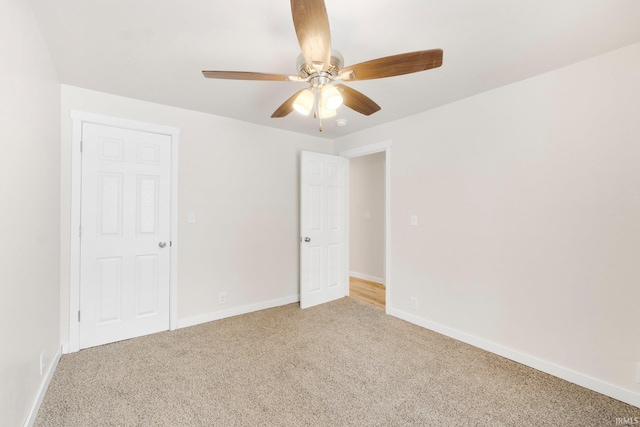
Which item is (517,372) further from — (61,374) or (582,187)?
(61,374)

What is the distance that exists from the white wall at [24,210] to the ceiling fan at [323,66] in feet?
3.02

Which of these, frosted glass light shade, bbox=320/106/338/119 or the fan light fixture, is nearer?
the fan light fixture

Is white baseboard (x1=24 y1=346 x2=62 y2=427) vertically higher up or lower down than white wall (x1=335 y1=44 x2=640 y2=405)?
lower down

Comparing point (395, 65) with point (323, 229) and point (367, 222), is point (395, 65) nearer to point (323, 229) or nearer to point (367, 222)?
point (323, 229)

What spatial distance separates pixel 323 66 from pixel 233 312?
2.83m

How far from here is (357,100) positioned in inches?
74.0

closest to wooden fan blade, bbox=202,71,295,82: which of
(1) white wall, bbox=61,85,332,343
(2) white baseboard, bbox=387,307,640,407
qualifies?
(1) white wall, bbox=61,85,332,343

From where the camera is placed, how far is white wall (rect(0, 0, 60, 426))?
1258mm

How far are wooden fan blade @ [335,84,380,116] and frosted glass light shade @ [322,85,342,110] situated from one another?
0.31 feet

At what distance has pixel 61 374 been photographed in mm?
2064

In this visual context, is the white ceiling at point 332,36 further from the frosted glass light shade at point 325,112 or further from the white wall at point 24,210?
the frosted glass light shade at point 325,112

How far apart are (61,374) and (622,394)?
3915 mm

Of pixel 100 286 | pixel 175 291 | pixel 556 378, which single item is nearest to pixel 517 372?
pixel 556 378

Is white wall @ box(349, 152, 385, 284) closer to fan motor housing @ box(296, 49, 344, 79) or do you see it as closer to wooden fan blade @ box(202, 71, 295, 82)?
fan motor housing @ box(296, 49, 344, 79)
